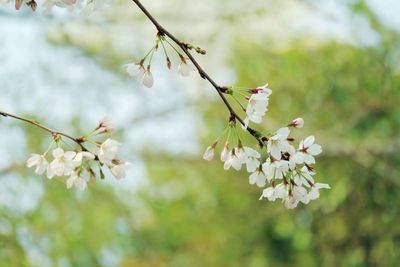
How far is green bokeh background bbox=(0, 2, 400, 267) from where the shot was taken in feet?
12.9

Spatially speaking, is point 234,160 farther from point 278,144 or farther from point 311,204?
point 311,204

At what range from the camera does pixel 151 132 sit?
4.83 meters

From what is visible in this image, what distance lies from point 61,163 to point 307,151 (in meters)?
0.36

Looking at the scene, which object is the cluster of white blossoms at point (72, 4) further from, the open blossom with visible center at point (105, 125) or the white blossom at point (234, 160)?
the white blossom at point (234, 160)

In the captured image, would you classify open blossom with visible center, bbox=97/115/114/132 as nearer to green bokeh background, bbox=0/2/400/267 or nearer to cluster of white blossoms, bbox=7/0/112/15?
cluster of white blossoms, bbox=7/0/112/15

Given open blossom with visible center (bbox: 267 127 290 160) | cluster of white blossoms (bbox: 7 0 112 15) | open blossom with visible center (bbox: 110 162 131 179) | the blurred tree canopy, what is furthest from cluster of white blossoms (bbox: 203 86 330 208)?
the blurred tree canopy

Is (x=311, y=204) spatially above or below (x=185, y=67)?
above

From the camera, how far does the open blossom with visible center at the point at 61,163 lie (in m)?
1.04

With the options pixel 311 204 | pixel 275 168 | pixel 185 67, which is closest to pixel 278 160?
pixel 275 168

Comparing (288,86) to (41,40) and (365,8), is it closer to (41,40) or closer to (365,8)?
(365,8)

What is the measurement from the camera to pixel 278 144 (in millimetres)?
968

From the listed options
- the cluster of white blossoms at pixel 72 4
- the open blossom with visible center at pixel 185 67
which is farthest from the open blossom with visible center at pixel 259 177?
the cluster of white blossoms at pixel 72 4

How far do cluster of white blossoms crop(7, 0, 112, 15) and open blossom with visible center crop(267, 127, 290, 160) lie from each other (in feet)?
0.99

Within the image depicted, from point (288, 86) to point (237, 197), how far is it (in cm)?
119
